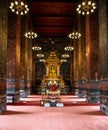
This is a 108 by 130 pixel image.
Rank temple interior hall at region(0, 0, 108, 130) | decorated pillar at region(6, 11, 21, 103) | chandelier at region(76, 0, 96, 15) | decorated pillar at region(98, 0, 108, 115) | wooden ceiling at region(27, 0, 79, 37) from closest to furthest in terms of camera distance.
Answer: temple interior hall at region(0, 0, 108, 130), decorated pillar at region(98, 0, 108, 115), chandelier at region(76, 0, 96, 15), decorated pillar at region(6, 11, 21, 103), wooden ceiling at region(27, 0, 79, 37)

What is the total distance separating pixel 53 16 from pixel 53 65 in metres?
8.92

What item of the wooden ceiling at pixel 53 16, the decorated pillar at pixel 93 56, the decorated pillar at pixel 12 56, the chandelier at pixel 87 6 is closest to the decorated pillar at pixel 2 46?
the chandelier at pixel 87 6

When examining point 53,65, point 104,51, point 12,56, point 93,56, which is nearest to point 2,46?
point 104,51

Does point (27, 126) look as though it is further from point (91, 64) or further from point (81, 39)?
point (81, 39)

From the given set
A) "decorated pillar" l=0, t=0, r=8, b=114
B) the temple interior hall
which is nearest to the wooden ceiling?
the temple interior hall

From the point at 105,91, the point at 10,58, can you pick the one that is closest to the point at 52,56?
the point at 10,58

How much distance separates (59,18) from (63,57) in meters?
11.2

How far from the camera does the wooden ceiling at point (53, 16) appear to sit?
102ft

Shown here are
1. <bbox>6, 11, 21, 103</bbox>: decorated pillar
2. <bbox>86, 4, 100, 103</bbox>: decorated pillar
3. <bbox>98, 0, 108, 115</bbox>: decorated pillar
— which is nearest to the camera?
<bbox>98, 0, 108, 115</bbox>: decorated pillar

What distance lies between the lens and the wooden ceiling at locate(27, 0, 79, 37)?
102ft

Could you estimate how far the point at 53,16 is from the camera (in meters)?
35.8

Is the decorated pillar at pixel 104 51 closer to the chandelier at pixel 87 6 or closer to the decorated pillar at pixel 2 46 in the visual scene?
the chandelier at pixel 87 6

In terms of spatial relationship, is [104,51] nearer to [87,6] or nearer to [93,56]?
[87,6]

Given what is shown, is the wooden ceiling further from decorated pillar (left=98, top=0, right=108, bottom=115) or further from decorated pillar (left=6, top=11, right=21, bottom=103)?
decorated pillar (left=98, top=0, right=108, bottom=115)
